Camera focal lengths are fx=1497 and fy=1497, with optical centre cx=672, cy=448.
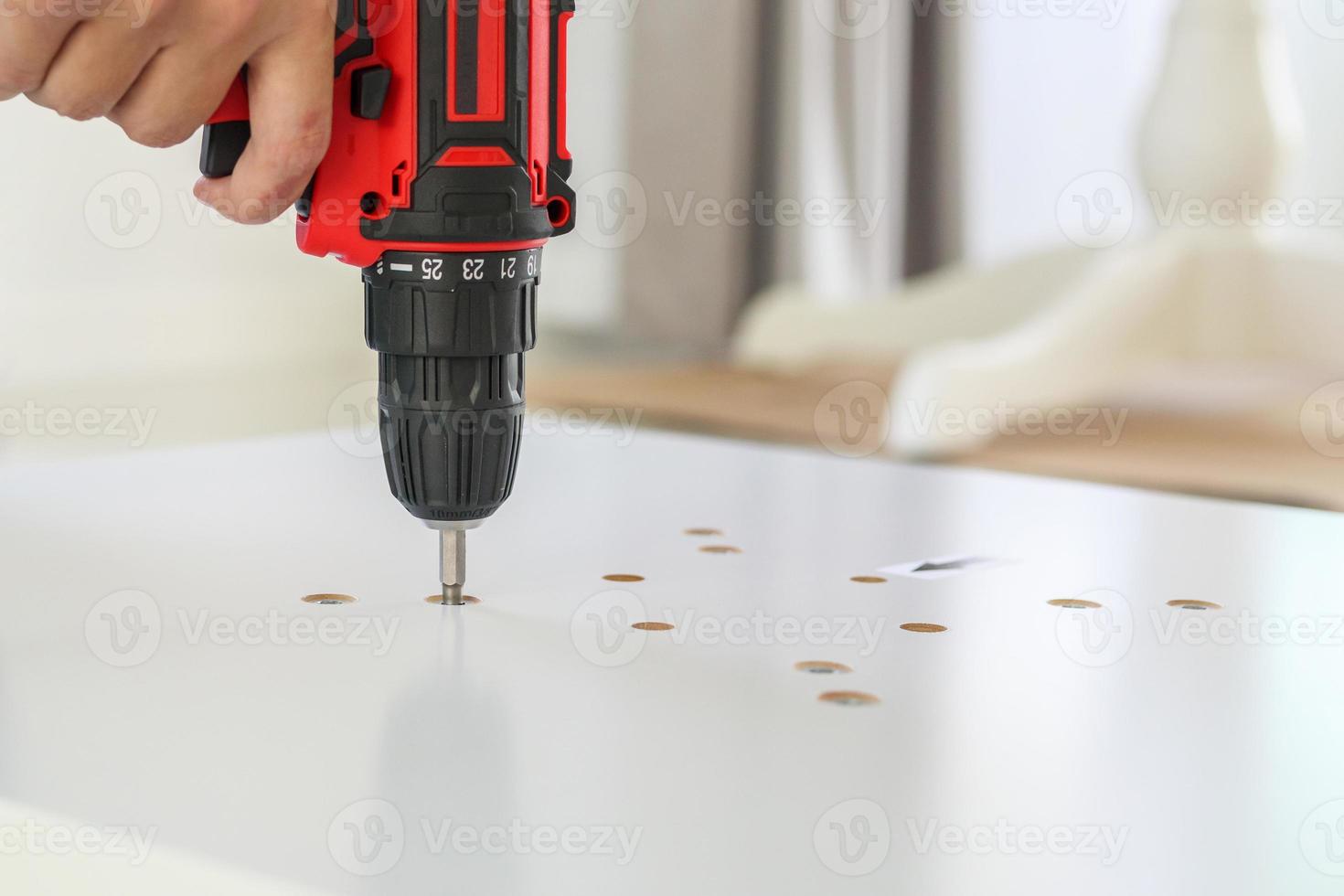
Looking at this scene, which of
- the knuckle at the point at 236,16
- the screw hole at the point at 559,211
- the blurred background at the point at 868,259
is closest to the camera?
the knuckle at the point at 236,16

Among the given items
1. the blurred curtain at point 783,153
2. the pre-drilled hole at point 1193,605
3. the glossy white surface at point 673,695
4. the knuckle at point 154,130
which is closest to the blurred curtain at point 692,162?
the blurred curtain at point 783,153

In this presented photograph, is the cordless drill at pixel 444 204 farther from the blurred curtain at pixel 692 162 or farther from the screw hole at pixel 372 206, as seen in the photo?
the blurred curtain at pixel 692 162

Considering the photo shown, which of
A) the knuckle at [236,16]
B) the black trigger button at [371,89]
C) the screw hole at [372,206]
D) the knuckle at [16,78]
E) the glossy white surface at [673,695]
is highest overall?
the knuckle at [236,16]

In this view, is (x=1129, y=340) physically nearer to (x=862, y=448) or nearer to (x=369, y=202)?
(x=862, y=448)

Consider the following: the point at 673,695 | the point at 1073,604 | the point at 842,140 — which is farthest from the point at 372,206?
the point at 842,140

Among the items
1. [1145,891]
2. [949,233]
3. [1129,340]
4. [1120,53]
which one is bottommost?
[1145,891]

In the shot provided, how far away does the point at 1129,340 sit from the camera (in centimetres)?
258

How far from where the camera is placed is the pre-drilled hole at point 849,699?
691 millimetres

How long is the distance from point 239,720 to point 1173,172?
2079 mm

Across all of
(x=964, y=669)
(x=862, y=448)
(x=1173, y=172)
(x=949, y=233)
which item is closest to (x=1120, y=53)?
(x=949, y=233)

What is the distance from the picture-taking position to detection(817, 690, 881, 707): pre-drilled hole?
2.27 ft

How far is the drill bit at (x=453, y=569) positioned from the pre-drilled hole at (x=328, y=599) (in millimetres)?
54

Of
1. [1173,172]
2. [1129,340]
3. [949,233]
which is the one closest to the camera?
[1173,172]

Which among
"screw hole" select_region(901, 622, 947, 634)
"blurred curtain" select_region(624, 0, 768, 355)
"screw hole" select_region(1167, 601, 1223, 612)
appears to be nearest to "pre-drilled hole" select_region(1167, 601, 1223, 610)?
"screw hole" select_region(1167, 601, 1223, 612)
